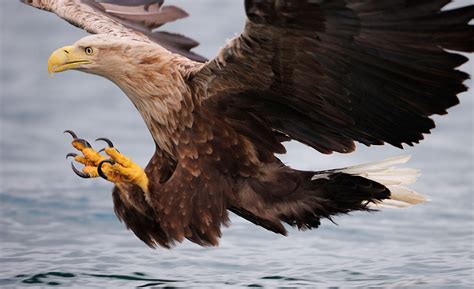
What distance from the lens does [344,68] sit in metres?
6.02

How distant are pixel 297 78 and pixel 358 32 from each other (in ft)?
1.26

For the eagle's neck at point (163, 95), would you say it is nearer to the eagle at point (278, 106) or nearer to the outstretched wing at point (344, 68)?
the eagle at point (278, 106)

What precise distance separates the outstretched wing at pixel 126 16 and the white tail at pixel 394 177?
5.01 ft

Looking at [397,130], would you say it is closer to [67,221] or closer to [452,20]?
[452,20]

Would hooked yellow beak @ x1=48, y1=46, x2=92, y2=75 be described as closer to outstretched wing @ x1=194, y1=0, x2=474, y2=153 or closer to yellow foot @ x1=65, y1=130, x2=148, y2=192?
yellow foot @ x1=65, y1=130, x2=148, y2=192

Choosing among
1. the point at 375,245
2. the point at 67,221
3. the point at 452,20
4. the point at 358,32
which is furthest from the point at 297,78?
the point at 67,221

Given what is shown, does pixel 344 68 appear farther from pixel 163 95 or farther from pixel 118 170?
pixel 118 170

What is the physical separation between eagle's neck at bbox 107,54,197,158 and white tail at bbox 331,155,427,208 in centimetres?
87

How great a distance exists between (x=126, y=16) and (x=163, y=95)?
1.74m

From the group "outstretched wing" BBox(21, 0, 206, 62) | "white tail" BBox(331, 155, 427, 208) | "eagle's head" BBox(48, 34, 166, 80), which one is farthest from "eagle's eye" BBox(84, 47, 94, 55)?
"white tail" BBox(331, 155, 427, 208)

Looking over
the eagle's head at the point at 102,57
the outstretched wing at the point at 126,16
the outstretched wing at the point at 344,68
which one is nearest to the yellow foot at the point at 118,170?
the eagle's head at the point at 102,57

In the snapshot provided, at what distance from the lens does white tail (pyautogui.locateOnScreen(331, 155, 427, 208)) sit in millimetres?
6555

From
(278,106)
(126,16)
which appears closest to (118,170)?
(278,106)

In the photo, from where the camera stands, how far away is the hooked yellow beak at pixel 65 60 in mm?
6457
